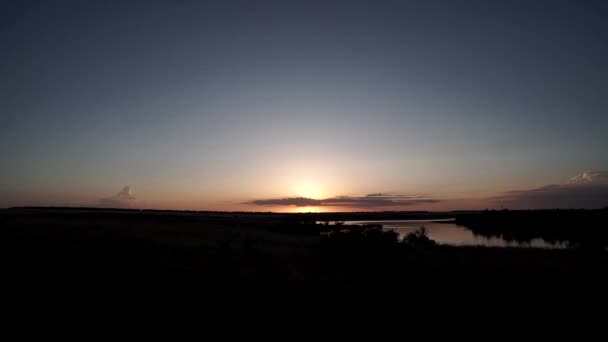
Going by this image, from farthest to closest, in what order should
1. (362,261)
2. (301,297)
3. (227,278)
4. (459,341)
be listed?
(362,261)
(227,278)
(301,297)
(459,341)

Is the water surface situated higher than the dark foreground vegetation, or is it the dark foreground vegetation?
the dark foreground vegetation

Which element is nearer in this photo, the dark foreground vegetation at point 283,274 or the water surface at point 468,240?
the dark foreground vegetation at point 283,274

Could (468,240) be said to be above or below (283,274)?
below

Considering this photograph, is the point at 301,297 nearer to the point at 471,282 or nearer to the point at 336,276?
the point at 336,276

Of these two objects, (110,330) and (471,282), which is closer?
(110,330)

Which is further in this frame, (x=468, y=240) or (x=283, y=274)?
(x=468, y=240)

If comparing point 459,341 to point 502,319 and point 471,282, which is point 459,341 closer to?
point 502,319

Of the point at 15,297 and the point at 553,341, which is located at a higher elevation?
the point at 15,297

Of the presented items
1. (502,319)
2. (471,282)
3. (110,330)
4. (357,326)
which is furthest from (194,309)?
(471,282)

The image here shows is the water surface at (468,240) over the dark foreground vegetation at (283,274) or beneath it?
beneath

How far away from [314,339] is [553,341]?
4940 millimetres

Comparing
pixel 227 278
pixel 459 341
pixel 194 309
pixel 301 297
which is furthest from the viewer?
pixel 227 278

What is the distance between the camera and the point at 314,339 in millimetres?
7133

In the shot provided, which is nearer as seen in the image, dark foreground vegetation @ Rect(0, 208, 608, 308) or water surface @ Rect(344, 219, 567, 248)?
dark foreground vegetation @ Rect(0, 208, 608, 308)
